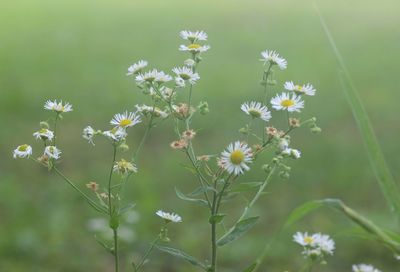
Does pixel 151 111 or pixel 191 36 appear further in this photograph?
pixel 191 36

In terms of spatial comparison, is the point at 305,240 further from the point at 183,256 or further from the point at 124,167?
the point at 124,167

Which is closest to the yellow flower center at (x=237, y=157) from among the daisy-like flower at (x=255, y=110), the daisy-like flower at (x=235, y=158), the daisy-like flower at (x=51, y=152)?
the daisy-like flower at (x=235, y=158)

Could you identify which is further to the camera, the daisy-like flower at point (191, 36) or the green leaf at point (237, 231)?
the daisy-like flower at point (191, 36)

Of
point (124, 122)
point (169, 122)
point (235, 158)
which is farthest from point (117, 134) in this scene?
point (169, 122)

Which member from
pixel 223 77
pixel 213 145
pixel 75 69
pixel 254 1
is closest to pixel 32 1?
pixel 254 1

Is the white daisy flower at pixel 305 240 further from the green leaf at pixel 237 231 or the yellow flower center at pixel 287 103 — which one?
the yellow flower center at pixel 287 103

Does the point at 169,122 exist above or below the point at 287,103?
above
